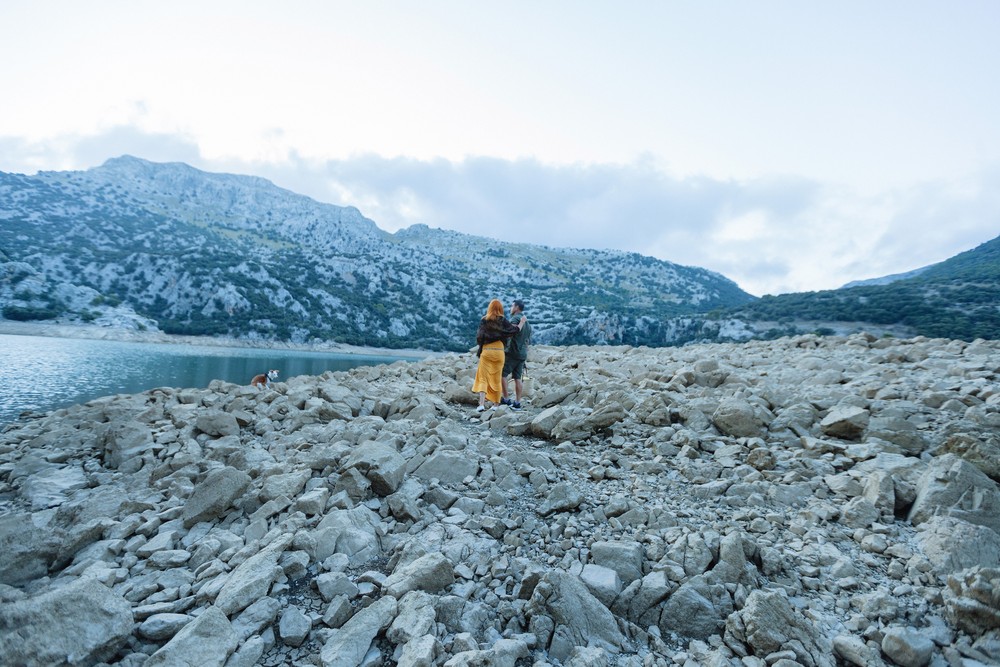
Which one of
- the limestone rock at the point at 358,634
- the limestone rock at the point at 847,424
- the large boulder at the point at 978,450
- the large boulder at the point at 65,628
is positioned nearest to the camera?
the large boulder at the point at 65,628

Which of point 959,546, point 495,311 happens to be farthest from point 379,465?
point 959,546

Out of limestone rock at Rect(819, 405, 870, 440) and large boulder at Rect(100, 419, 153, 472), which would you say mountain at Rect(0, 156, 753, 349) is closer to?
limestone rock at Rect(819, 405, 870, 440)

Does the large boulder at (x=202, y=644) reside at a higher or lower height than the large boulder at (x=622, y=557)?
lower

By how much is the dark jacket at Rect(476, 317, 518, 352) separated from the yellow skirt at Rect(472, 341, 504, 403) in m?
0.11

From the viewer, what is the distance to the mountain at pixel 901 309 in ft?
128

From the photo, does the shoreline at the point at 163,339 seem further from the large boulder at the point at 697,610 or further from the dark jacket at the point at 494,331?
the large boulder at the point at 697,610

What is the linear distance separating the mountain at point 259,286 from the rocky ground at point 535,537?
74333mm

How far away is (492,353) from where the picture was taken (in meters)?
9.04

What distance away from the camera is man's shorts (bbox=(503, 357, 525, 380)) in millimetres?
9633

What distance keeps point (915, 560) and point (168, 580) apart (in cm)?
630

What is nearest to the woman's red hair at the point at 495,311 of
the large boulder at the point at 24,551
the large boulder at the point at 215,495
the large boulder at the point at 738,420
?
the large boulder at the point at 738,420

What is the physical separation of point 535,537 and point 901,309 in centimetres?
6151

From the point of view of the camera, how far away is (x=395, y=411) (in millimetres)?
8703

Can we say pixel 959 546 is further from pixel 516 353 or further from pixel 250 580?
pixel 516 353
